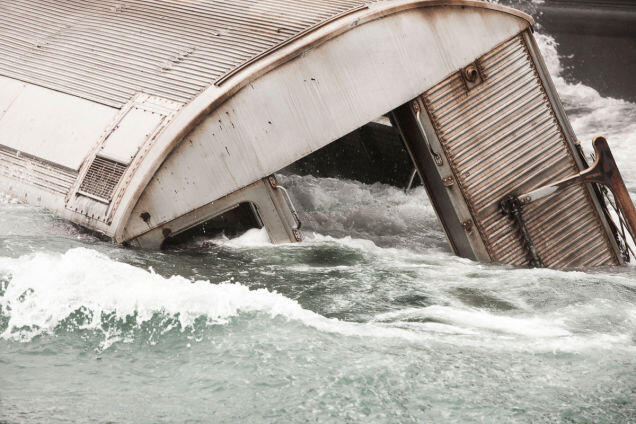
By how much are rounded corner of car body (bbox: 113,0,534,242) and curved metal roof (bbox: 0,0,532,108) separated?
0.79ft

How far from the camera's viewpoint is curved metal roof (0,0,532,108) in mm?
9297

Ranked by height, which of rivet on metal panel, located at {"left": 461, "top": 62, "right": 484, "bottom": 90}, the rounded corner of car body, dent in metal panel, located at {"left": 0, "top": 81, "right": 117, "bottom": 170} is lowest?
rivet on metal panel, located at {"left": 461, "top": 62, "right": 484, "bottom": 90}

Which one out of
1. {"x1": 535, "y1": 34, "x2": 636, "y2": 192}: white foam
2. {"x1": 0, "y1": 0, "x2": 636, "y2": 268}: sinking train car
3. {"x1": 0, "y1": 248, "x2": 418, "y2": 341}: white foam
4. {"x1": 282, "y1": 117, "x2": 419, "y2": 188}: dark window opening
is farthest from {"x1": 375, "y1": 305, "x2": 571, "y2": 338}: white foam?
{"x1": 535, "y1": 34, "x2": 636, "y2": 192}: white foam

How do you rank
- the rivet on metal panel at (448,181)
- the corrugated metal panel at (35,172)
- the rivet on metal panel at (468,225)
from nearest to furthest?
1. the corrugated metal panel at (35,172)
2. the rivet on metal panel at (448,181)
3. the rivet on metal panel at (468,225)

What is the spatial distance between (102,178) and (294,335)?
316 centimetres

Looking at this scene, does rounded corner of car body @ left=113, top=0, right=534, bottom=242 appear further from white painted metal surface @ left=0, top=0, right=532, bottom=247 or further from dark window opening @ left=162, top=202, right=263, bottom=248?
dark window opening @ left=162, top=202, right=263, bottom=248

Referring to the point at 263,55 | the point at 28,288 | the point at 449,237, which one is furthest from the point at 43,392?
the point at 449,237

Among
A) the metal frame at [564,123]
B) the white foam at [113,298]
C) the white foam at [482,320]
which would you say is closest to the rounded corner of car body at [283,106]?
the white foam at [113,298]

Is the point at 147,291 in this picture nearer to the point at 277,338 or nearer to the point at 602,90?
the point at 277,338

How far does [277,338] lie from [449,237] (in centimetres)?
372

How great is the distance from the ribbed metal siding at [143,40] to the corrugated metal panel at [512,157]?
5.70 ft

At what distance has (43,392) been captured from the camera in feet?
20.5

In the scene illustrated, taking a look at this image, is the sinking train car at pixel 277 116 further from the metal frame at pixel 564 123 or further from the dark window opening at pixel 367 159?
the dark window opening at pixel 367 159

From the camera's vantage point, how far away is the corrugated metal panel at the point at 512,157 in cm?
973
